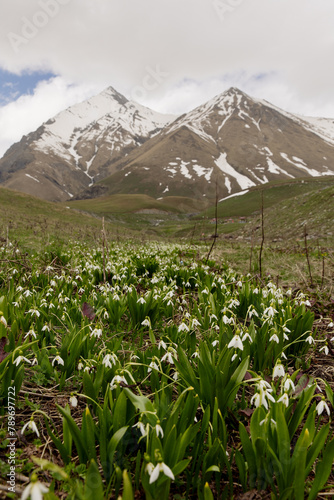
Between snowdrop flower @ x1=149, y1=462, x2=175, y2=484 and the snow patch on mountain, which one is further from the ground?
the snow patch on mountain

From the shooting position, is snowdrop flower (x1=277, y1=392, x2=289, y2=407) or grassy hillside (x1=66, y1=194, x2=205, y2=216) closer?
snowdrop flower (x1=277, y1=392, x2=289, y2=407)

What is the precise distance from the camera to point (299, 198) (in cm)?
2448

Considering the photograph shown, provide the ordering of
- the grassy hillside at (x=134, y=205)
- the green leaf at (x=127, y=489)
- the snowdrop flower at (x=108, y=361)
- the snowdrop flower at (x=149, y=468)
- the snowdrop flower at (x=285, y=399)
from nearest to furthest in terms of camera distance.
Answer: the green leaf at (x=127, y=489), the snowdrop flower at (x=149, y=468), the snowdrop flower at (x=285, y=399), the snowdrop flower at (x=108, y=361), the grassy hillside at (x=134, y=205)

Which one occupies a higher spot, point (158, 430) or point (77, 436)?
point (158, 430)

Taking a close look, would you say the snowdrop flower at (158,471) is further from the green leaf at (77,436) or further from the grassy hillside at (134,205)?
the grassy hillside at (134,205)

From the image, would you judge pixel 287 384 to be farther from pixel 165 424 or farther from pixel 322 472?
pixel 165 424

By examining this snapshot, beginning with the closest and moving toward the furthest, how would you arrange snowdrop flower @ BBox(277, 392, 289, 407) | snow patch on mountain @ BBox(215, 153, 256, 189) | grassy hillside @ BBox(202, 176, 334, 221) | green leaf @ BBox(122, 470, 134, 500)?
green leaf @ BBox(122, 470, 134, 500) < snowdrop flower @ BBox(277, 392, 289, 407) < grassy hillside @ BBox(202, 176, 334, 221) < snow patch on mountain @ BBox(215, 153, 256, 189)

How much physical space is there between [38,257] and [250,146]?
20336cm

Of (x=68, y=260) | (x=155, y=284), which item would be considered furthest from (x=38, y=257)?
(x=155, y=284)

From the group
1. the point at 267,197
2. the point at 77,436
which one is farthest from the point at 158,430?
the point at 267,197

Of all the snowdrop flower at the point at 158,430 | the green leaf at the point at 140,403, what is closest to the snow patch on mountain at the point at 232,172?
the green leaf at the point at 140,403

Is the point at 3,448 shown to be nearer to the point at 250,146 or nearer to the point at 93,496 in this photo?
the point at 93,496

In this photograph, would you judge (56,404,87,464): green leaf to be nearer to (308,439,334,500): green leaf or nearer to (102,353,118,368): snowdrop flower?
(102,353,118,368): snowdrop flower

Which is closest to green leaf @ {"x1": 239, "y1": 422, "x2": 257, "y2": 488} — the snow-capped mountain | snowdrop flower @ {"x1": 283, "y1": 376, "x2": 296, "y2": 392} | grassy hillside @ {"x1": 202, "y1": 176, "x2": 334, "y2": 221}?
snowdrop flower @ {"x1": 283, "y1": 376, "x2": 296, "y2": 392}
